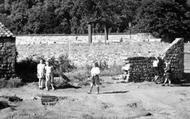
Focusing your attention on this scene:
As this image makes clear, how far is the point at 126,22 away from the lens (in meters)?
64.1

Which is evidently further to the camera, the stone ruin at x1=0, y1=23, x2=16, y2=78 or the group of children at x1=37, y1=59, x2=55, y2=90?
the stone ruin at x1=0, y1=23, x2=16, y2=78

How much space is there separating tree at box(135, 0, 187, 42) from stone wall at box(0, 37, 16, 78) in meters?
32.5

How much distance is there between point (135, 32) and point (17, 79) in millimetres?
35422

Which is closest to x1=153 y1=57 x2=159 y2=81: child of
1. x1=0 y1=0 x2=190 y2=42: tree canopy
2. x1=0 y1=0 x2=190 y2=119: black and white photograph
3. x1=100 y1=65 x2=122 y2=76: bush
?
x1=0 y1=0 x2=190 y2=119: black and white photograph

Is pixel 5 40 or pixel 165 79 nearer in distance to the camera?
pixel 5 40

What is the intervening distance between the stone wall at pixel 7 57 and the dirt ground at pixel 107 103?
135 cm

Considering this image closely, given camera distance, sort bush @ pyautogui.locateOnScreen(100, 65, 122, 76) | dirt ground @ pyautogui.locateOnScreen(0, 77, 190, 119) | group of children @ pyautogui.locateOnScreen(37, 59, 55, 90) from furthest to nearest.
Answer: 1. bush @ pyautogui.locateOnScreen(100, 65, 122, 76)
2. group of children @ pyautogui.locateOnScreen(37, 59, 55, 90)
3. dirt ground @ pyautogui.locateOnScreen(0, 77, 190, 119)

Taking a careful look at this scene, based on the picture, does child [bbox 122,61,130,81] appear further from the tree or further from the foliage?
the foliage

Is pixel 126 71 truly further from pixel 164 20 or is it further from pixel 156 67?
pixel 164 20

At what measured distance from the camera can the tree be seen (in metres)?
52.3

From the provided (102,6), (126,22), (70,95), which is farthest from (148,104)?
(126,22)

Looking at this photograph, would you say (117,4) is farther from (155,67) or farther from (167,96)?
(167,96)

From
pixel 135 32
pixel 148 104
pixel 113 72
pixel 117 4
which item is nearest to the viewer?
pixel 148 104

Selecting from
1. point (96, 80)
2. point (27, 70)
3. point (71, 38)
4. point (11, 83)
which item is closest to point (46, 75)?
point (11, 83)
